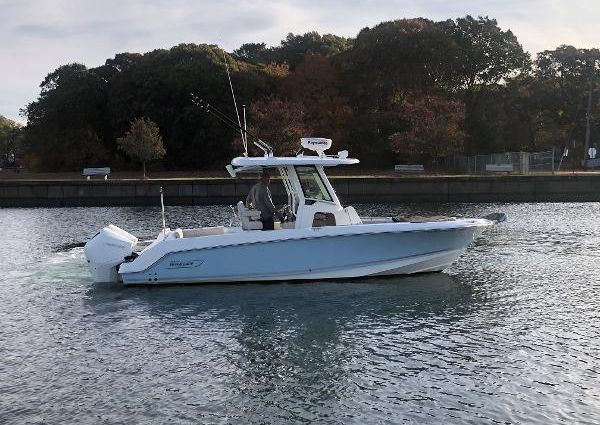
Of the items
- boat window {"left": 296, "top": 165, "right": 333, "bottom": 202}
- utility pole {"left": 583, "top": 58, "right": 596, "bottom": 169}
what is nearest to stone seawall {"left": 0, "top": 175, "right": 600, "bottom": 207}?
utility pole {"left": 583, "top": 58, "right": 596, "bottom": 169}

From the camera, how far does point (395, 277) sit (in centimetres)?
1541

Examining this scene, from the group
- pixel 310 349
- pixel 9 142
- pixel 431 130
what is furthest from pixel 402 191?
pixel 9 142

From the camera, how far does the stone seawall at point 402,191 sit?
4053 centimetres

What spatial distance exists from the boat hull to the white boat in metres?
0.02

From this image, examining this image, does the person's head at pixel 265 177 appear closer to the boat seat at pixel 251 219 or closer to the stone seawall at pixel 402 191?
the boat seat at pixel 251 219

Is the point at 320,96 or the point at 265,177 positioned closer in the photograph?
the point at 265,177

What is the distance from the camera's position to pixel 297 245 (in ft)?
47.3

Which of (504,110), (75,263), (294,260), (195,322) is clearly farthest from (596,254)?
(504,110)

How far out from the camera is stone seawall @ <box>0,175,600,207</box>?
4053 cm

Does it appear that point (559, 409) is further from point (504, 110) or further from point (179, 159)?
point (179, 159)

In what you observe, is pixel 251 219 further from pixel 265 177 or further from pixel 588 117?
pixel 588 117

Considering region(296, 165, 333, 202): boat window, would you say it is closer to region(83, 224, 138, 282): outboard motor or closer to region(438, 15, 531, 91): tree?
region(83, 224, 138, 282): outboard motor

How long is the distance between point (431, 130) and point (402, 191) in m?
11.8

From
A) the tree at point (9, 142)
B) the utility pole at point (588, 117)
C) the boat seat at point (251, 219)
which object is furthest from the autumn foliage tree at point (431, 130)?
the tree at point (9, 142)
